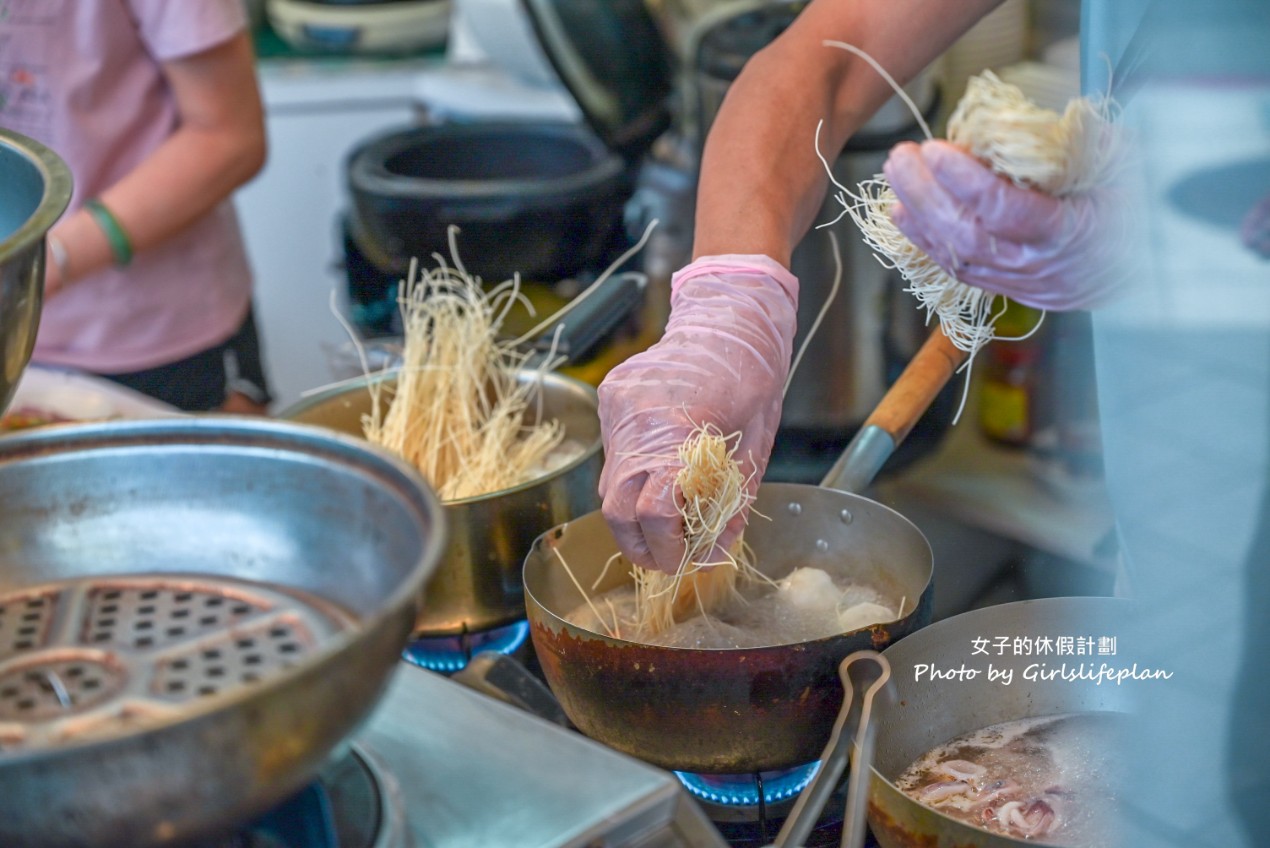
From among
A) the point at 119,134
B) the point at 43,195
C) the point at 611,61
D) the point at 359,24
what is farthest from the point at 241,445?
the point at 359,24

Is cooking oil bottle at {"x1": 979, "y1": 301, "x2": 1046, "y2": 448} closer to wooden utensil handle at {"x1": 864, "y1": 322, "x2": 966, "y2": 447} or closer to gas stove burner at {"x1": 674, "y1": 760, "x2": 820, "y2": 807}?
wooden utensil handle at {"x1": 864, "y1": 322, "x2": 966, "y2": 447}

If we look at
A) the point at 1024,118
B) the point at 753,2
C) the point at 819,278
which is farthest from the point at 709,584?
the point at 753,2

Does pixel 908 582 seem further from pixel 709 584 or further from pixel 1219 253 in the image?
pixel 1219 253

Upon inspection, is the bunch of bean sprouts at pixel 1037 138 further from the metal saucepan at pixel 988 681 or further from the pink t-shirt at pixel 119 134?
the pink t-shirt at pixel 119 134

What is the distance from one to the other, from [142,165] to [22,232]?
1.39 m

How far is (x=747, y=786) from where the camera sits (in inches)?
42.6

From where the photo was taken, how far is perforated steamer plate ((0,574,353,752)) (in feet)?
2.15

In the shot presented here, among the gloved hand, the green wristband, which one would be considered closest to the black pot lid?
the green wristband

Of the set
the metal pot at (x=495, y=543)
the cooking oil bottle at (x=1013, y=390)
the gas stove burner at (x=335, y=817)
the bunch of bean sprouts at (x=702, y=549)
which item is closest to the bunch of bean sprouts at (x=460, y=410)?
the metal pot at (x=495, y=543)

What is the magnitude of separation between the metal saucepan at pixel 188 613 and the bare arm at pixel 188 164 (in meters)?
1.26

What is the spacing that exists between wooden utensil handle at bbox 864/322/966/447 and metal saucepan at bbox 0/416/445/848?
26.3 inches

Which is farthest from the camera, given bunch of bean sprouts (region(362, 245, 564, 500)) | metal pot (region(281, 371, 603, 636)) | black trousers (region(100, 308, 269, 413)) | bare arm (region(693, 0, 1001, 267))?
black trousers (region(100, 308, 269, 413))

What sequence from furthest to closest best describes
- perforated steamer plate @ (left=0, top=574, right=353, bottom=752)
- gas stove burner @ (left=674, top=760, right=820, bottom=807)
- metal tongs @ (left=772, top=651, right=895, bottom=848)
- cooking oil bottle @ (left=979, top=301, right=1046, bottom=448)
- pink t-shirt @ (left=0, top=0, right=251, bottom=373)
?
cooking oil bottle @ (left=979, top=301, right=1046, bottom=448)
pink t-shirt @ (left=0, top=0, right=251, bottom=373)
gas stove burner @ (left=674, top=760, right=820, bottom=807)
metal tongs @ (left=772, top=651, right=895, bottom=848)
perforated steamer plate @ (left=0, top=574, right=353, bottom=752)

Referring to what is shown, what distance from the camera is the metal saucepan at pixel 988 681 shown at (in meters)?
1.02
